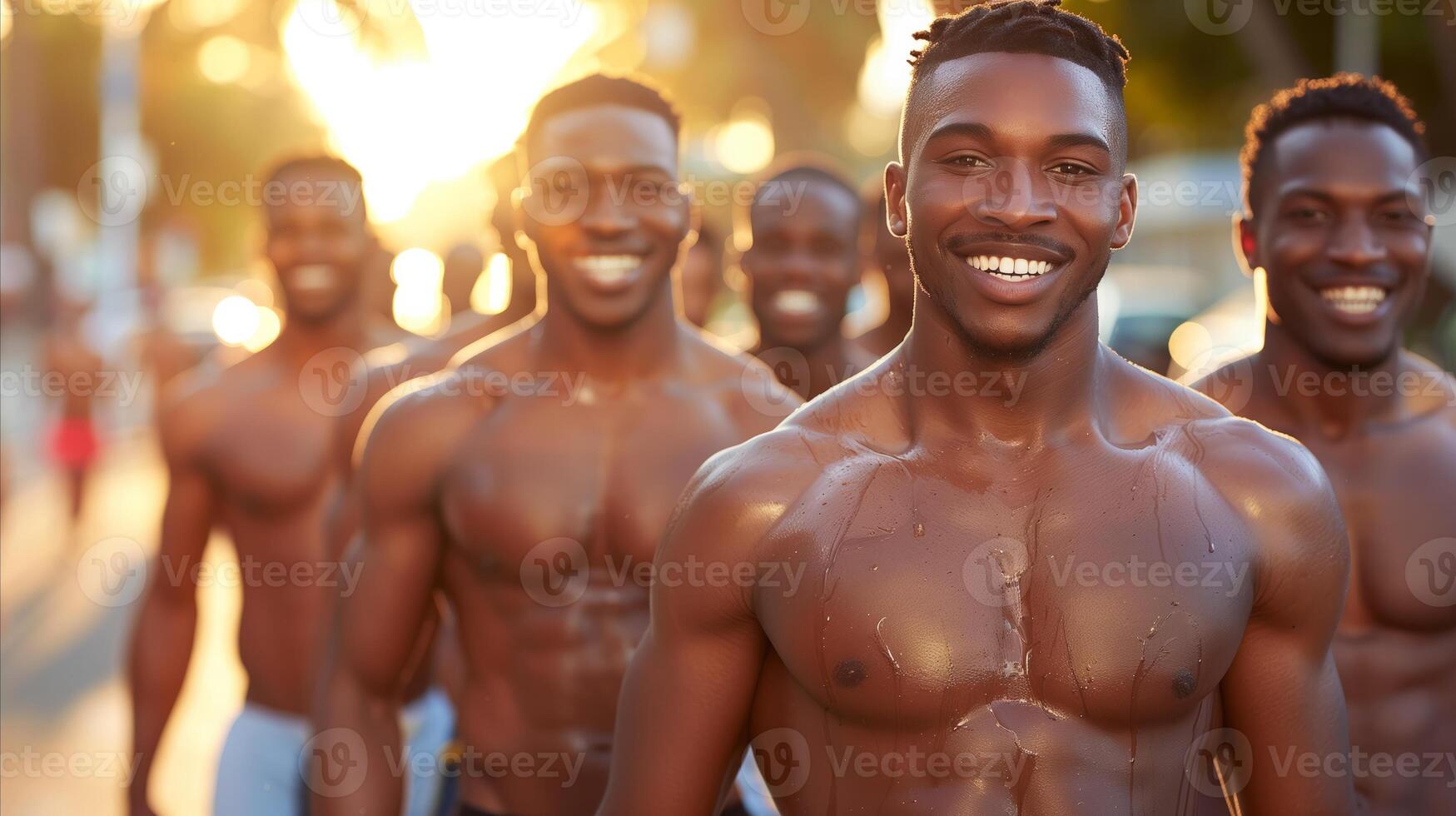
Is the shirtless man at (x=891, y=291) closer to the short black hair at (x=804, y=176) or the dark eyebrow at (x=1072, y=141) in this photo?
the short black hair at (x=804, y=176)

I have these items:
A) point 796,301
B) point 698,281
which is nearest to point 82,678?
point 698,281

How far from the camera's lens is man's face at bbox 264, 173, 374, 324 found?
259 inches

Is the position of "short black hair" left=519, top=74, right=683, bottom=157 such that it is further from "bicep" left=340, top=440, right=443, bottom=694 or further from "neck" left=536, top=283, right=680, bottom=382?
"bicep" left=340, top=440, right=443, bottom=694

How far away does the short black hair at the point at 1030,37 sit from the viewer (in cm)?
301

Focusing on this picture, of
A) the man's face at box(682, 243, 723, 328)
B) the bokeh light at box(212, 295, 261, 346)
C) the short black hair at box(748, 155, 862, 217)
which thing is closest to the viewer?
the short black hair at box(748, 155, 862, 217)

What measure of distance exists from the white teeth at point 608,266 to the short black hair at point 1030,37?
150 cm

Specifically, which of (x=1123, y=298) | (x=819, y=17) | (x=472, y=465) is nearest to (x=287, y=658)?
(x=472, y=465)

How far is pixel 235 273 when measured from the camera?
218ft

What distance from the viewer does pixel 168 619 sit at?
573cm

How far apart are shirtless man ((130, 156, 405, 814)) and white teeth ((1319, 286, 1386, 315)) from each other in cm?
295

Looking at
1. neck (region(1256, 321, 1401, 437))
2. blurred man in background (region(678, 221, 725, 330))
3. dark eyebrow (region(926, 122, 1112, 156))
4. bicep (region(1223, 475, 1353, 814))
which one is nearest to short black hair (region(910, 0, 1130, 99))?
dark eyebrow (region(926, 122, 1112, 156))

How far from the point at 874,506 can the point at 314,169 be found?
4.61 metres

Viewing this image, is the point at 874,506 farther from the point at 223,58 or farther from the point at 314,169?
the point at 223,58

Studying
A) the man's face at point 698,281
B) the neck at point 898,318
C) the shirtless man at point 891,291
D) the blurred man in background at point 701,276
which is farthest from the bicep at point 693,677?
the man's face at point 698,281
